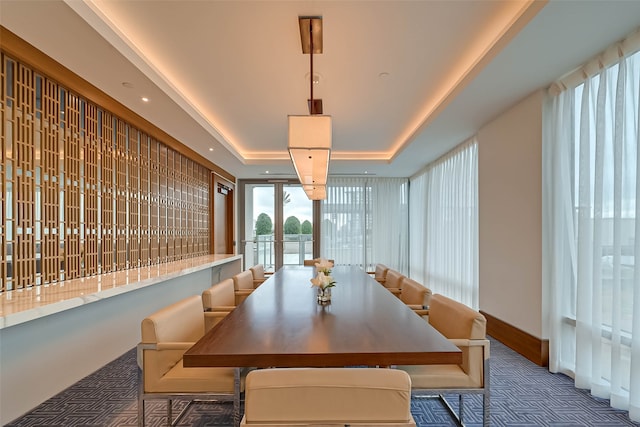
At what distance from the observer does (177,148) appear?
4.61 metres

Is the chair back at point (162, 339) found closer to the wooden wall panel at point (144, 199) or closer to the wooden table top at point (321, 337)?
the wooden table top at point (321, 337)

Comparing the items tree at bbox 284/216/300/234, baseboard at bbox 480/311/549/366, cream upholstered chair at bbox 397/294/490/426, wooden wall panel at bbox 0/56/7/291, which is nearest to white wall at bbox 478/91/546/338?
baseboard at bbox 480/311/549/366

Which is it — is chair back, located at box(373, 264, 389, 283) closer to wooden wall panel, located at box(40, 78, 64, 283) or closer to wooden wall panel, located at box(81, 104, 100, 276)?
wooden wall panel, located at box(81, 104, 100, 276)

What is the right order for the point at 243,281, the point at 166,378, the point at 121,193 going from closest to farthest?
1. the point at 166,378
2. the point at 121,193
3. the point at 243,281

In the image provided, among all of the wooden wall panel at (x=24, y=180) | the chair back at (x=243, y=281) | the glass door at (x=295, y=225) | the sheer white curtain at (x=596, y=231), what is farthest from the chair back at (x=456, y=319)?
the glass door at (x=295, y=225)

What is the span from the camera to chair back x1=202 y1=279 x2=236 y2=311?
2.46m

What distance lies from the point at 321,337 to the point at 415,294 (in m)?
1.33

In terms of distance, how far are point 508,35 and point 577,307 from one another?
218 cm

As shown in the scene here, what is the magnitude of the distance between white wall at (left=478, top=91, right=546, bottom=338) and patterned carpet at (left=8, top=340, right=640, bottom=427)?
0.63 metres

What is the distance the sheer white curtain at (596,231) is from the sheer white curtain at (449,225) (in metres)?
1.63

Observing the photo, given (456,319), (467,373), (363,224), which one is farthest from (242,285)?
(363,224)

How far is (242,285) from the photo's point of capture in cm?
347

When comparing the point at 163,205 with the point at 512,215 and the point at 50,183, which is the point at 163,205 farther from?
the point at 512,215

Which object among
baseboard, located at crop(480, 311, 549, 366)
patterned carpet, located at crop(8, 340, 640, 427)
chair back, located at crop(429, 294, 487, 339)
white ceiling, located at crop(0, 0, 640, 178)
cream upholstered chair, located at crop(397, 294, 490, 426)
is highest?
white ceiling, located at crop(0, 0, 640, 178)
